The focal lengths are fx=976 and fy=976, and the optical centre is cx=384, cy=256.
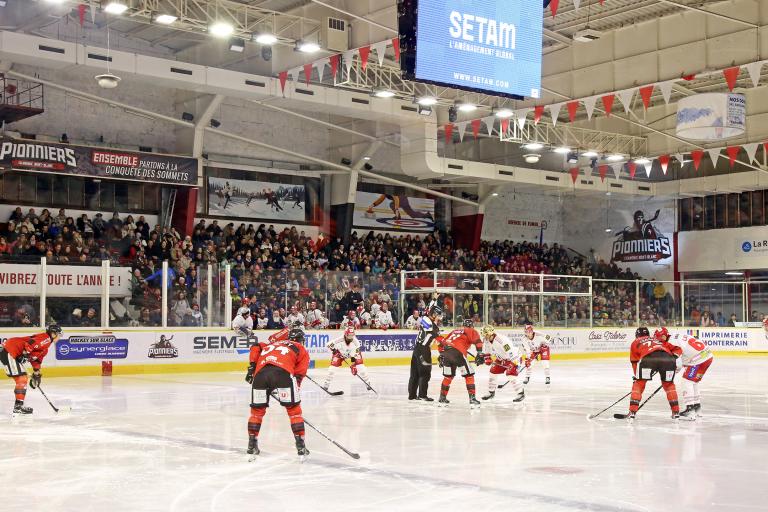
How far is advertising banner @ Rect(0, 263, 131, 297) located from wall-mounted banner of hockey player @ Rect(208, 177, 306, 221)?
34.5 ft

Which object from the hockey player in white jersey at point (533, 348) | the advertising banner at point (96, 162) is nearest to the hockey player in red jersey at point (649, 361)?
the hockey player in white jersey at point (533, 348)

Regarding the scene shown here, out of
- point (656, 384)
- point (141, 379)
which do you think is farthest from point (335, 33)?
point (656, 384)

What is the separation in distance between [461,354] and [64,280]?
32.7 ft

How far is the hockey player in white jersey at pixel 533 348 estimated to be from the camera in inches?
710

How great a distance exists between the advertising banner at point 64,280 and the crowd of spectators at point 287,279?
7.1 inches

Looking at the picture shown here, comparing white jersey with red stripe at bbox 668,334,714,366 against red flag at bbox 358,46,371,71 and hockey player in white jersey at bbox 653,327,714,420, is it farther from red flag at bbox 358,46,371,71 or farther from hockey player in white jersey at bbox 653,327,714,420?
red flag at bbox 358,46,371,71

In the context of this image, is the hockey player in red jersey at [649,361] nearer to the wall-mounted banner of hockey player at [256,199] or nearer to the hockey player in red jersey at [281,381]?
the hockey player in red jersey at [281,381]

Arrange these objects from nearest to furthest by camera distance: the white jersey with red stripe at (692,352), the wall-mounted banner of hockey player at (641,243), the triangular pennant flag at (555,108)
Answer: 1. the white jersey with red stripe at (692,352)
2. the triangular pennant flag at (555,108)
3. the wall-mounted banner of hockey player at (641,243)

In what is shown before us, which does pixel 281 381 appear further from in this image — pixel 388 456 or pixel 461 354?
pixel 461 354

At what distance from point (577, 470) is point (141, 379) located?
1321 cm

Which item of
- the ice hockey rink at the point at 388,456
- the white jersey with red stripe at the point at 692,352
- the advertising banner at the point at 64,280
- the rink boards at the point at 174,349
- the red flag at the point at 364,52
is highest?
the red flag at the point at 364,52

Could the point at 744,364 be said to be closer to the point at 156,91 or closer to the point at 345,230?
the point at 345,230

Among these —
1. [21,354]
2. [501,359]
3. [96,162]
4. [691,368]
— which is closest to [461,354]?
[501,359]

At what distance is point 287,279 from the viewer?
23.5 meters
